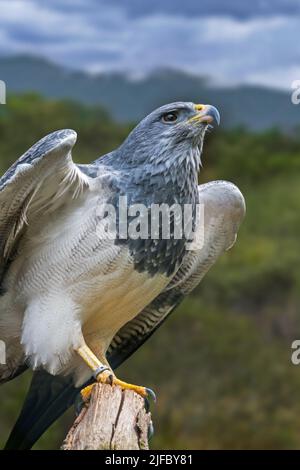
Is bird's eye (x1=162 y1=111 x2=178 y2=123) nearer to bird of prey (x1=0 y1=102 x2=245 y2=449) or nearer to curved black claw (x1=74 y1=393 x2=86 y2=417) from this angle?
bird of prey (x1=0 y1=102 x2=245 y2=449)

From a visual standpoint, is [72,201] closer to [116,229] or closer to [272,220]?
[116,229]

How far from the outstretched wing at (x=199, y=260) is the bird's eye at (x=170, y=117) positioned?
2.49 ft

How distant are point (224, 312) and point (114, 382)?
55.3ft

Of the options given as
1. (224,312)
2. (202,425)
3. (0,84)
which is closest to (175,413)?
(202,425)

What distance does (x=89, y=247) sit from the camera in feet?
18.2

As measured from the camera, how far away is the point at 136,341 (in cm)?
661

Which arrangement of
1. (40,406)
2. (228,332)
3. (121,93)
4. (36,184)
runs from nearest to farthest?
Result: (36,184), (40,406), (228,332), (121,93)

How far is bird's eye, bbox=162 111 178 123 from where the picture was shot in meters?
5.81

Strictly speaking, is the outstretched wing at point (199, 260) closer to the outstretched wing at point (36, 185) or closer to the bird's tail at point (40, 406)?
the bird's tail at point (40, 406)

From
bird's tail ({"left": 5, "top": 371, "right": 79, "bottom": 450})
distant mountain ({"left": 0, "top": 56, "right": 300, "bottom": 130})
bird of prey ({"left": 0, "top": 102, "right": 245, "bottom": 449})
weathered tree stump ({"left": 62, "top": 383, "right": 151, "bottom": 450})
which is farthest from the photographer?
distant mountain ({"left": 0, "top": 56, "right": 300, "bottom": 130})

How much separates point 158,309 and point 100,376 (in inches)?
44.8

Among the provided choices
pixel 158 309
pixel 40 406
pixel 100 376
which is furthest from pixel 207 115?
pixel 40 406

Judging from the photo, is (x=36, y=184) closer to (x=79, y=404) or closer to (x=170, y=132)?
(x=170, y=132)

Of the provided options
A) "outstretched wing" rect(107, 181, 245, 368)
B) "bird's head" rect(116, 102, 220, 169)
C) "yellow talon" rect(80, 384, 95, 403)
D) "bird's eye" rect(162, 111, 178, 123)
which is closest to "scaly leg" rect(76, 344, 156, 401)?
"yellow talon" rect(80, 384, 95, 403)
